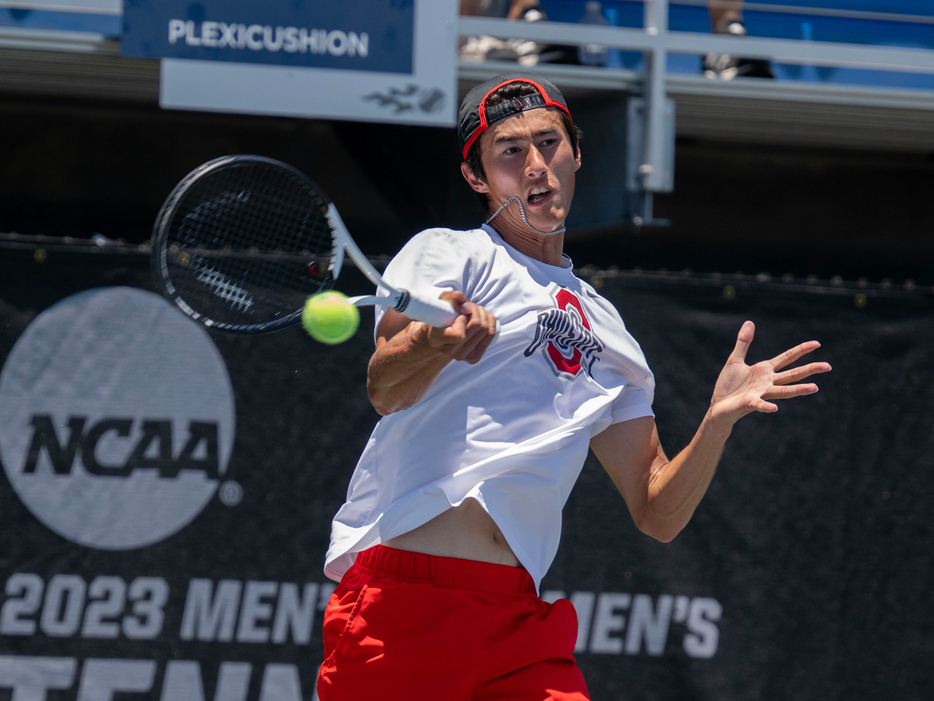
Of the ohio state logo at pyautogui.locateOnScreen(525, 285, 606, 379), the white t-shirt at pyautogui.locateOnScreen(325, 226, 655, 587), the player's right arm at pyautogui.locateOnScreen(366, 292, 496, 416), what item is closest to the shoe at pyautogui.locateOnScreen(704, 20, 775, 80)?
the ohio state logo at pyautogui.locateOnScreen(525, 285, 606, 379)

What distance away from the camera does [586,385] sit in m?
2.16

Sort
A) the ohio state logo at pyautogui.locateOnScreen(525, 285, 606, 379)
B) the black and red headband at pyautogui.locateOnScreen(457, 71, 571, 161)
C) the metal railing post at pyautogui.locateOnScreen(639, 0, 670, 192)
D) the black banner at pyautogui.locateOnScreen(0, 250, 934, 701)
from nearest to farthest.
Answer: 1. the ohio state logo at pyautogui.locateOnScreen(525, 285, 606, 379)
2. the black and red headband at pyautogui.locateOnScreen(457, 71, 571, 161)
3. the black banner at pyautogui.locateOnScreen(0, 250, 934, 701)
4. the metal railing post at pyautogui.locateOnScreen(639, 0, 670, 192)

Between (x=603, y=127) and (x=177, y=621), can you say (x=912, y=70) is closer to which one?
(x=603, y=127)

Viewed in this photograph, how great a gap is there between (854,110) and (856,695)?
2844 millimetres

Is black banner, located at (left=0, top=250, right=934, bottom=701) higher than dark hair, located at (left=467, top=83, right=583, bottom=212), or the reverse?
dark hair, located at (left=467, top=83, right=583, bottom=212)

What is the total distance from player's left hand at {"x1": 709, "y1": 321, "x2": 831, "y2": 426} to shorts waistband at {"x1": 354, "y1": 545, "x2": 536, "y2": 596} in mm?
545

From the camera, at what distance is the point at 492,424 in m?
2.01

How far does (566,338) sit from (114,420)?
192cm

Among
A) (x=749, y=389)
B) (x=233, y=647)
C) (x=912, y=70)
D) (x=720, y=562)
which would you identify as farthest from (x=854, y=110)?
(x=233, y=647)

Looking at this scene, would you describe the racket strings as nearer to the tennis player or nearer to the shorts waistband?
the tennis player

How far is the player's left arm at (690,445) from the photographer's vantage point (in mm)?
2121

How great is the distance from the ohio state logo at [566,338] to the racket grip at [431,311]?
1.25ft

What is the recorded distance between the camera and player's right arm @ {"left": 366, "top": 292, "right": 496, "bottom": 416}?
5.65ft

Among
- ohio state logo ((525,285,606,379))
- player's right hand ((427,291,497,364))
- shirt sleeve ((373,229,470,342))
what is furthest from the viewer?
ohio state logo ((525,285,606,379))
